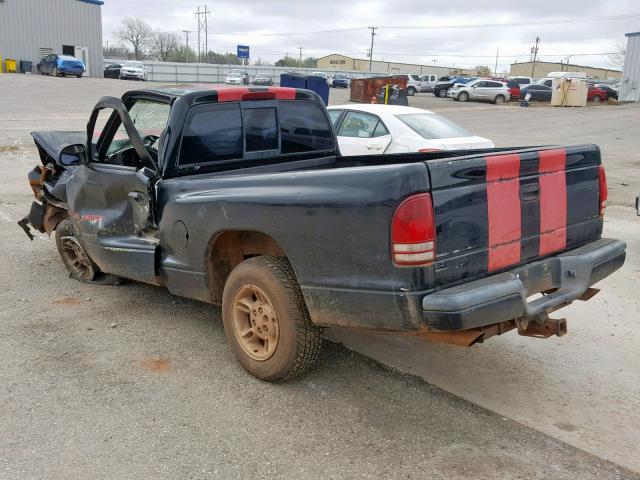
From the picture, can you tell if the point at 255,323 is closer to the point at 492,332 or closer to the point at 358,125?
the point at 492,332

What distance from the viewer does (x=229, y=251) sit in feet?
13.4

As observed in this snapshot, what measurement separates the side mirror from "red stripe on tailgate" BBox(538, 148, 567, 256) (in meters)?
3.71

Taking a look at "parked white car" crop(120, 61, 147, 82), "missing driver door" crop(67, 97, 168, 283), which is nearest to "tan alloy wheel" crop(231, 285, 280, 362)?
"missing driver door" crop(67, 97, 168, 283)

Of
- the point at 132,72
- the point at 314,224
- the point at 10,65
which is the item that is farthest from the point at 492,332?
the point at 132,72

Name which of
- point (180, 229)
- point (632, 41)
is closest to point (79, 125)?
point (180, 229)

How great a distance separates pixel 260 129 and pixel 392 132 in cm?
535

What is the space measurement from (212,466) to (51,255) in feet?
14.9

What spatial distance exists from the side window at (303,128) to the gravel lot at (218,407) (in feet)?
5.15

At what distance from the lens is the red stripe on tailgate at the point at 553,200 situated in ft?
11.3

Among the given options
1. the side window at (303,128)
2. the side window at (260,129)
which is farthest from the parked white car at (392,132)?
the side window at (260,129)

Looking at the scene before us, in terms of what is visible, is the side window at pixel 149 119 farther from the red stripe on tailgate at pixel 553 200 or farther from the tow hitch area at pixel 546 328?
the tow hitch area at pixel 546 328

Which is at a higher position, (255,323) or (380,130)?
(380,130)

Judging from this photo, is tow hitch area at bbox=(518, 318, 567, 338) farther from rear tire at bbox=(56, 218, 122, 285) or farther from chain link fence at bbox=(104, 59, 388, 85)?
chain link fence at bbox=(104, 59, 388, 85)

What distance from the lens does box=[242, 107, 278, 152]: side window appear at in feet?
15.0
